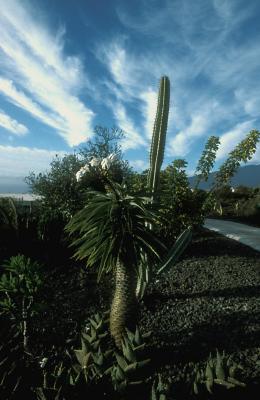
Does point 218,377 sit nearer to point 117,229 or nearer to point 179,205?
point 117,229

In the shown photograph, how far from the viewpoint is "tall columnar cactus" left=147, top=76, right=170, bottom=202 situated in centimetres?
610

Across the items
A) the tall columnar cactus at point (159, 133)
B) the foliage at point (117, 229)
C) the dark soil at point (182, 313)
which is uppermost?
the tall columnar cactus at point (159, 133)

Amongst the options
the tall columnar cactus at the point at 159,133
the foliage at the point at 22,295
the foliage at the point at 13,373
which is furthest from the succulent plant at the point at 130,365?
the tall columnar cactus at the point at 159,133

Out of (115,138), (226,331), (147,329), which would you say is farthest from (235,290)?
(115,138)

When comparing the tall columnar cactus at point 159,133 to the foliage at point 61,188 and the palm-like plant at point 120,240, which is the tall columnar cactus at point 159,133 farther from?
the foliage at point 61,188

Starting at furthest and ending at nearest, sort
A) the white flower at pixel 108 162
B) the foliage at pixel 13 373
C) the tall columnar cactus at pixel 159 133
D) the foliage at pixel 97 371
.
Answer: the tall columnar cactus at pixel 159 133, the white flower at pixel 108 162, the foliage at pixel 97 371, the foliage at pixel 13 373

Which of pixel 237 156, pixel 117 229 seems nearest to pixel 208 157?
pixel 237 156

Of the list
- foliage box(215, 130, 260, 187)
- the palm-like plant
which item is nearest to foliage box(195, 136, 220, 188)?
foliage box(215, 130, 260, 187)

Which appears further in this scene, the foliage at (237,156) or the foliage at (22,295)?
the foliage at (237,156)

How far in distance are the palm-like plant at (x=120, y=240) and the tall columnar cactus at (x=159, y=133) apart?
5.76ft

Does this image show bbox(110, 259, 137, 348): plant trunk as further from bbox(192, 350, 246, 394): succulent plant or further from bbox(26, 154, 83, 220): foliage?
bbox(26, 154, 83, 220): foliage

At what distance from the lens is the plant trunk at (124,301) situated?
4.35 m

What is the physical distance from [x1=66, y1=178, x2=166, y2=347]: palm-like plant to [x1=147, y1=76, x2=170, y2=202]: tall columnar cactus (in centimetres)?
175

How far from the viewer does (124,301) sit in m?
4.37
